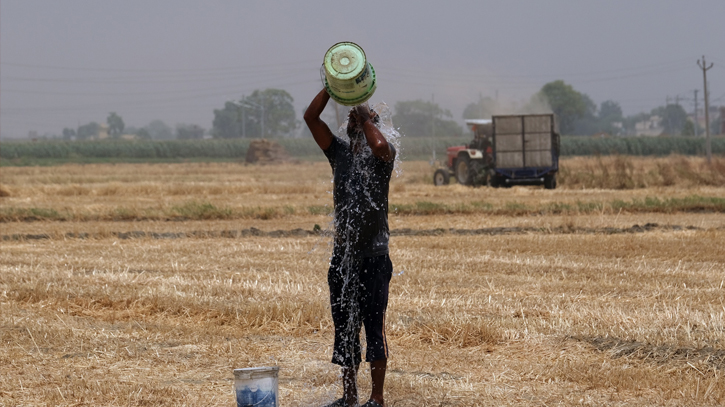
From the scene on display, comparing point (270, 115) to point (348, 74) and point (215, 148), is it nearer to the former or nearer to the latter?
point (215, 148)

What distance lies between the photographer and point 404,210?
1909 centimetres

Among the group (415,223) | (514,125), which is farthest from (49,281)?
(514,125)

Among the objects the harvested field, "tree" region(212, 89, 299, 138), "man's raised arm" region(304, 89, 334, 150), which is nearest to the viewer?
"man's raised arm" region(304, 89, 334, 150)

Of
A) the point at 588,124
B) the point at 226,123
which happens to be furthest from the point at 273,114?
the point at 588,124

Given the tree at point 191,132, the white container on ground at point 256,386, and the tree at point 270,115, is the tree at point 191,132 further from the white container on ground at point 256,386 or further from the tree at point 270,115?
the white container on ground at point 256,386

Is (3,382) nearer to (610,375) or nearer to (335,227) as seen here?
(335,227)

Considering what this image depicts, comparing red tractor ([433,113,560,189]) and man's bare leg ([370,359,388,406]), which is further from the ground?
red tractor ([433,113,560,189])

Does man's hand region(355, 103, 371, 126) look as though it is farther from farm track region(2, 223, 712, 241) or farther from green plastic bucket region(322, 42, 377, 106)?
farm track region(2, 223, 712, 241)

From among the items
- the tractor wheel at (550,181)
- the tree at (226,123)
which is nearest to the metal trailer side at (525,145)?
the tractor wheel at (550,181)

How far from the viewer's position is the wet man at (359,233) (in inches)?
201

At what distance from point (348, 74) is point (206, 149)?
86730 mm

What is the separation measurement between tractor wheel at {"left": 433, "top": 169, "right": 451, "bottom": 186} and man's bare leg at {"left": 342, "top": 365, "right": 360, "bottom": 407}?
24.8 metres

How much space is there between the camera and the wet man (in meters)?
5.12

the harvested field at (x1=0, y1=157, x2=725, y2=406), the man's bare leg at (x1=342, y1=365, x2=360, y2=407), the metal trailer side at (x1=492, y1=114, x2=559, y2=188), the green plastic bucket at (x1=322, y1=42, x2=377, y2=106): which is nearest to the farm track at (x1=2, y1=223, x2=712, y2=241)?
the harvested field at (x1=0, y1=157, x2=725, y2=406)
